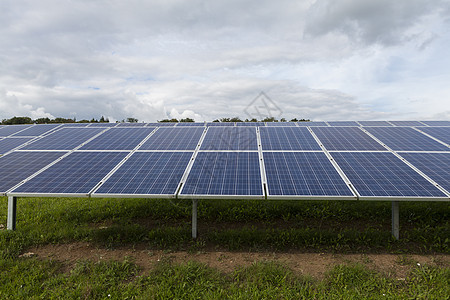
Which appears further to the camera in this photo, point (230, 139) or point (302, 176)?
point (230, 139)

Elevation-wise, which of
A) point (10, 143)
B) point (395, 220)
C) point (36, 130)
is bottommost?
point (395, 220)

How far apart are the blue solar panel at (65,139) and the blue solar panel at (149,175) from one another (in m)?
3.19

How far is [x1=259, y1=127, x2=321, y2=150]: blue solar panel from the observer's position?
8836mm

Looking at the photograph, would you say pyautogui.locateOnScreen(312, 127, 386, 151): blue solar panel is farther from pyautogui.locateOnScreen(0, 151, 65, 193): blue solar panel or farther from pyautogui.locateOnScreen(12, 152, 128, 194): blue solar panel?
pyautogui.locateOnScreen(0, 151, 65, 193): blue solar panel

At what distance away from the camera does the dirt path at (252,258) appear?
6.02m

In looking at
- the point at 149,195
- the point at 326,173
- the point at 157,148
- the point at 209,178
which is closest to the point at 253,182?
the point at 209,178

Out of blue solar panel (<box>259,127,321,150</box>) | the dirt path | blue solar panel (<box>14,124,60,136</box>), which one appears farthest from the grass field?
blue solar panel (<box>14,124,60,136</box>)

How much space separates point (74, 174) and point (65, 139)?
382cm

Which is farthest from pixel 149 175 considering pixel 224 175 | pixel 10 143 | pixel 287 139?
pixel 10 143

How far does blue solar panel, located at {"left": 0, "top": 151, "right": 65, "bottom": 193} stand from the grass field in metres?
1.68

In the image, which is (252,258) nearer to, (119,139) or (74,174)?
(74,174)

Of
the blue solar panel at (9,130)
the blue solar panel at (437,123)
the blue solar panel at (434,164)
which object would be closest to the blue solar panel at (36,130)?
the blue solar panel at (9,130)

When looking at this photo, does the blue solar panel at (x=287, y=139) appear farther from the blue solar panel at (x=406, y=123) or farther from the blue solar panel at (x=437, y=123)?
the blue solar panel at (x=437, y=123)

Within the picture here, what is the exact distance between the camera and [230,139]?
949cm
